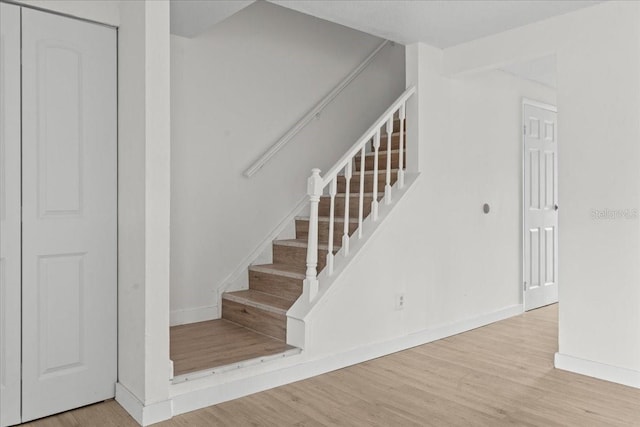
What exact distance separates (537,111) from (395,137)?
160 centimetres

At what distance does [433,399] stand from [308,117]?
8.66 feet

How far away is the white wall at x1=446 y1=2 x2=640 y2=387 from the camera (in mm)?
2928

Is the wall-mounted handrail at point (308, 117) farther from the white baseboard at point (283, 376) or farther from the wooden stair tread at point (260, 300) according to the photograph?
the white baseboard at point (283, 376)

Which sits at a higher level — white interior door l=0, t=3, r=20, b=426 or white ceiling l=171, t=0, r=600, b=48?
white ceiling l=171, t=0, r=600, b=48

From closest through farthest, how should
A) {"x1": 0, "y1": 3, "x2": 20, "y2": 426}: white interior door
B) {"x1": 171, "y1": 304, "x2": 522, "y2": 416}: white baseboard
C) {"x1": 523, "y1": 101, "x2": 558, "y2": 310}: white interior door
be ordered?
{"x1": 0, "y1": 3, "x2": 20, "y2": 426}: white interior door < {"x1": 171, "y1": 304, "x2": 522, "y2": 416}: white baseboard < {"x1": 523, "y1": 101, "x2": 558, "y2": 310}: white interior door

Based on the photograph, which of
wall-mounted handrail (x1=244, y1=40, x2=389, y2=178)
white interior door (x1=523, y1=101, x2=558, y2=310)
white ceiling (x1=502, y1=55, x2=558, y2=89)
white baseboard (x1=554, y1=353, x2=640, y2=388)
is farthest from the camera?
white interior door (x1=523, y1=101, x2=558, y2=310)

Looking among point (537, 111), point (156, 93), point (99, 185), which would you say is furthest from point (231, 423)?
point (537, 111)

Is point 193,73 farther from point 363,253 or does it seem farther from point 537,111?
point 537,111

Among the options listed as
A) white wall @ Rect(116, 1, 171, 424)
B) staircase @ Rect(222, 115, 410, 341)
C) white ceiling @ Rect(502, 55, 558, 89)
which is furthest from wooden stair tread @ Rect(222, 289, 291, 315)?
white ceiling @ Rect(502, 55, 558, 89)

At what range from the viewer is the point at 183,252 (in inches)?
144

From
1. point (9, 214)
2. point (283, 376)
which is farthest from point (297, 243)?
point (9, 214)

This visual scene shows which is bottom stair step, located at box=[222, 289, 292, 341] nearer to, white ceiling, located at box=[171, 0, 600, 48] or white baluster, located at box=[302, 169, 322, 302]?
white baluster, located at box=[302, 169, 322, 302]

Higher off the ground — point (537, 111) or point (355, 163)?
point (537, 111)

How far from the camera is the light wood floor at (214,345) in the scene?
274 cm
